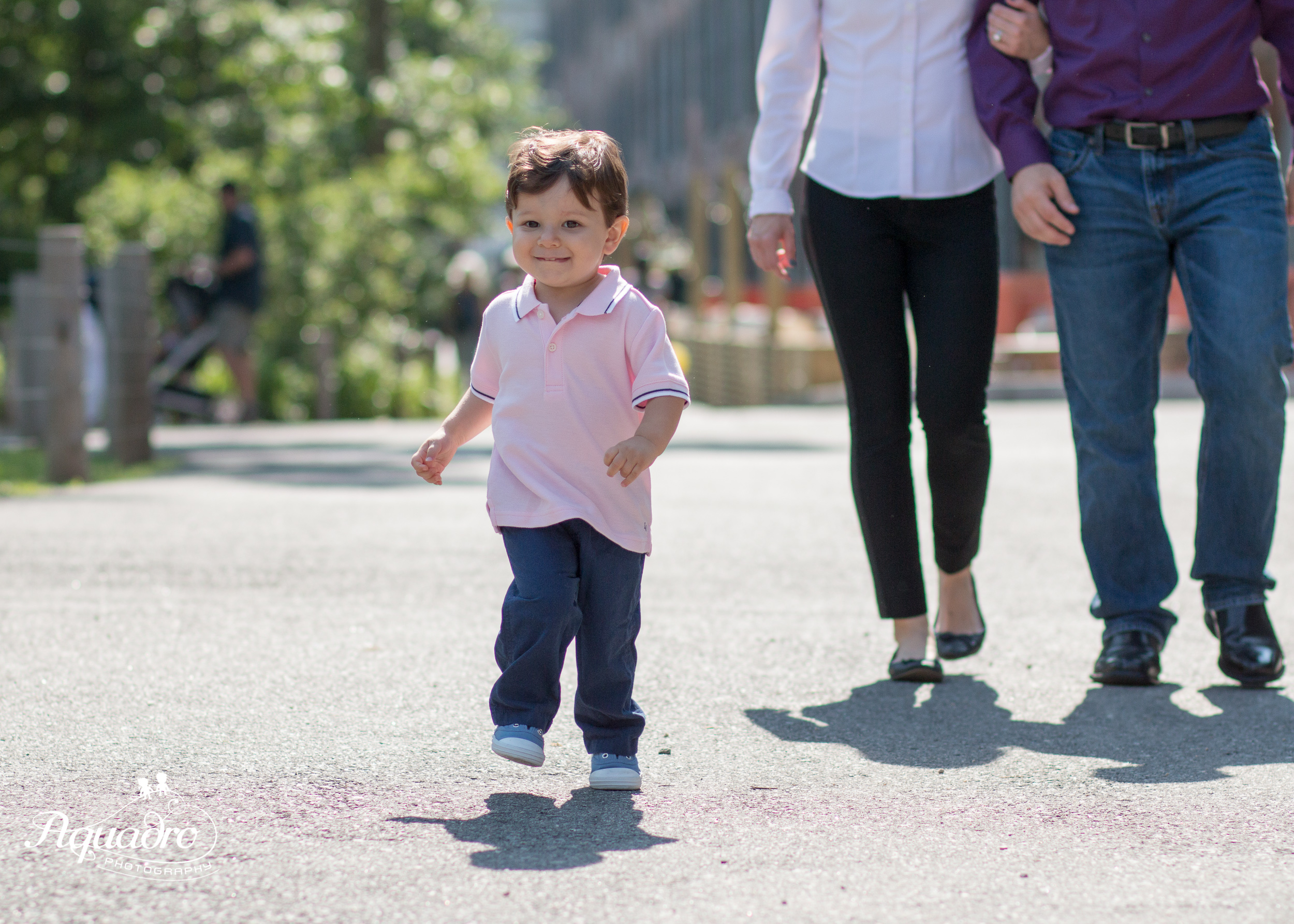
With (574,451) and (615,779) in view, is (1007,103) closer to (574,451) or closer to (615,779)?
(574,451)

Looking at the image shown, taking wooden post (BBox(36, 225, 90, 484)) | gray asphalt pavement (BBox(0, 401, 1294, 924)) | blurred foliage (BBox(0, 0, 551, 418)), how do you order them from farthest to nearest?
blurred foliage (BBox(0, 0, 551, 418)) → wooden post (BBox(36, 225, 90, 484)) → gray asphalt pavement (BBox(0, 401, 1294, 924))

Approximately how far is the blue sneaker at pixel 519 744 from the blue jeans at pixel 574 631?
2 cm

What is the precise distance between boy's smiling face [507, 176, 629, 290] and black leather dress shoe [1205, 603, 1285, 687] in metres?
1.69

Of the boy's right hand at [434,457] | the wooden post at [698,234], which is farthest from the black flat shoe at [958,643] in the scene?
the wooden post at [698,234]

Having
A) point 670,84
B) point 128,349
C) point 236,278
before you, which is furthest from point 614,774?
point 670,84

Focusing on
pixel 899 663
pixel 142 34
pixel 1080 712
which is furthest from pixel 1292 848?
pixel 142 34

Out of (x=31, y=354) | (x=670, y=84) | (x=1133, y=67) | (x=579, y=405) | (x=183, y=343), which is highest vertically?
(x=670, y=84)

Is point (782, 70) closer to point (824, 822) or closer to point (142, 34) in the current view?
point (824, 822)

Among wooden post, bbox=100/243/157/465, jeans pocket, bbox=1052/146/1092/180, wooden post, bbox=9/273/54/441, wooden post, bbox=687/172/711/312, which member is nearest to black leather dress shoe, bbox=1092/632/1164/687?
jeans pocket, bbox=1052/146/1092/180

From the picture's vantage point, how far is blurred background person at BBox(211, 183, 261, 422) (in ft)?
46.9

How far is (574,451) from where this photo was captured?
3.10 m

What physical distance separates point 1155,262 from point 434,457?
1.77m

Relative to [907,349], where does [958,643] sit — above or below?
below

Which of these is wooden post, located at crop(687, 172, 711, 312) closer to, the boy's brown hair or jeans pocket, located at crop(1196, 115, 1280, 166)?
jeans pocket, located at crop(1196, 115, 1280, 166)
